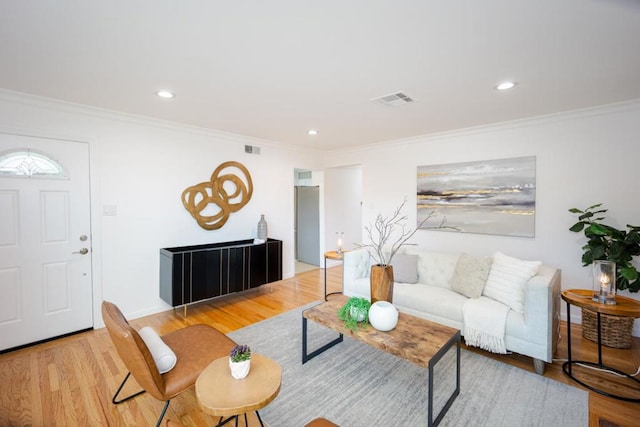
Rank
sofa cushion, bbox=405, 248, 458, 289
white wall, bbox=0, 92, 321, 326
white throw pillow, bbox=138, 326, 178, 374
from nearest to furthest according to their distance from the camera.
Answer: white throw pillow, bbox=138, 326, 178, 374
white wall, bbox=0, 92, 321, 326
sofa cushion, bbox=405, 248, 458, 289

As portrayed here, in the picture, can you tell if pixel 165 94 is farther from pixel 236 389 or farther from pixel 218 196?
pixel 236 389

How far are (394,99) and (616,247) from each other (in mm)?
2595

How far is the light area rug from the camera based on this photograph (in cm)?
193

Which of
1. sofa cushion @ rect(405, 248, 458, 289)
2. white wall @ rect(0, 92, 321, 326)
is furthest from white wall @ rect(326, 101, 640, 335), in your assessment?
white wall @ rect(0, 92, 321, 326)

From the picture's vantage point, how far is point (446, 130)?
4.19 metres

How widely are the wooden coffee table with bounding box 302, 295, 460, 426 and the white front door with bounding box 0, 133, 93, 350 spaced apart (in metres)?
2.67

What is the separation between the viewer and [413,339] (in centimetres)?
207

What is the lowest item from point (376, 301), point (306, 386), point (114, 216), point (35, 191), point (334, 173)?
point (306, 386)

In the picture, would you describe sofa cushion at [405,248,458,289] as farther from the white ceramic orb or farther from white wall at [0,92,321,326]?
white wall at [0,92,321,326]

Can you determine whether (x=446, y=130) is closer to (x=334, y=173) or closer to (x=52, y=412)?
(x=334, y=173)

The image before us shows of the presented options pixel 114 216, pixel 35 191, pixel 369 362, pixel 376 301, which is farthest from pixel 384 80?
pixel 35 191

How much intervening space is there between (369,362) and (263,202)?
315cm

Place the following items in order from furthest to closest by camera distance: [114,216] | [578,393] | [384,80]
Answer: [114,216] < [384,80] < [578,393]

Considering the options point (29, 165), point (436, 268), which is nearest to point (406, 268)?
point (436, 268)
